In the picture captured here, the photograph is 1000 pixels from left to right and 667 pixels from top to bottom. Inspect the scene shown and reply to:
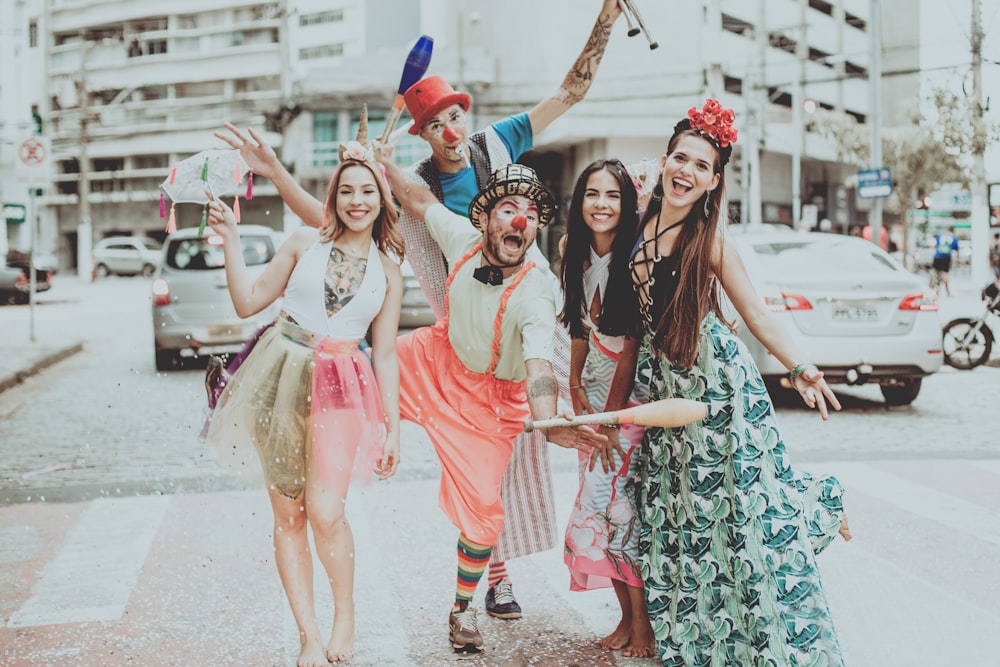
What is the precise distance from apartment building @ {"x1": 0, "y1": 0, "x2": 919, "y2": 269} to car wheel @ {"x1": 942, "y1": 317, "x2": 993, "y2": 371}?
10486 millimetres

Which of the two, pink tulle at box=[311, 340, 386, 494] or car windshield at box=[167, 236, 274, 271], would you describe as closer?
pink tulle at box=[311, 340, 386, 494]

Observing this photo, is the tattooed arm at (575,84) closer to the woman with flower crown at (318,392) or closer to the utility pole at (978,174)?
the woman with flower crown at (318,392)

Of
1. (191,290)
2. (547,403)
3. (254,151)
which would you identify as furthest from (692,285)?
(191,290)

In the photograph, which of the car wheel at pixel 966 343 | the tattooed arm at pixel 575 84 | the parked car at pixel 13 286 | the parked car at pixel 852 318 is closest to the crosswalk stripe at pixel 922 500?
the parked car at pixel 852 318

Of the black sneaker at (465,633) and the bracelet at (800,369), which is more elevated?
the bracelet at (800,369)

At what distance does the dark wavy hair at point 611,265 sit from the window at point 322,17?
5426 centimetres

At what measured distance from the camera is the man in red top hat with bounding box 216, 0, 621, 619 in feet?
13.1

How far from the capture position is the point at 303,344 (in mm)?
3598

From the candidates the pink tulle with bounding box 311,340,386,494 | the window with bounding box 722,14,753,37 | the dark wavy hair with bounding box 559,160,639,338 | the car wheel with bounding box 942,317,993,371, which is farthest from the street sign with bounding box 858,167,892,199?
the pink tulle with bounding box 311,340,386,494

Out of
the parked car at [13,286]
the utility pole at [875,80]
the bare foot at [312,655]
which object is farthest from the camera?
the parked car at [13,286]

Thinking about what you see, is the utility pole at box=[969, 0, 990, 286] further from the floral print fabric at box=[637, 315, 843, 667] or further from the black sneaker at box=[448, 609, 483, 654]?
the black sneaker at box=[448, 609, 483, 654]

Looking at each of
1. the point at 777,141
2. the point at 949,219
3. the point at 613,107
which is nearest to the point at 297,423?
the point at 613,107

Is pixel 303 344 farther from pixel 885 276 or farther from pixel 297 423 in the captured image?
pixel 885 276

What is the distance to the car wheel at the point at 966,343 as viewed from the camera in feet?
39.4
